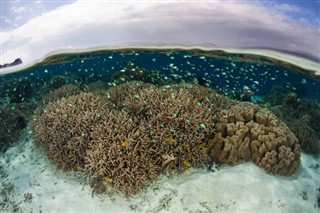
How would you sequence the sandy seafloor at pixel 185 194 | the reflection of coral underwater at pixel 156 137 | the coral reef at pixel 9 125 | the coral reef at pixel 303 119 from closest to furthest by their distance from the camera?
the sandy seafloor at pixel 185 194 → the reflection of coral underwater at pixel 156 137 → the coral reef at pixel 303 119 → the coral reef at pixel 9 125

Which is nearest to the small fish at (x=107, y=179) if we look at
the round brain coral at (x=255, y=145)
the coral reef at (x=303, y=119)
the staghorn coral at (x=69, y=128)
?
the staghorn coral at (x=69, y=128)

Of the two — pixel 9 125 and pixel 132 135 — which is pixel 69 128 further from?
pixel 9 125

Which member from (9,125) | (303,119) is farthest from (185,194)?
(303,119)

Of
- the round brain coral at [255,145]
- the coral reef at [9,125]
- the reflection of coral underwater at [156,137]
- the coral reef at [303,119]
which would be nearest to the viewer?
the reflection of coral underwater at [156,137]

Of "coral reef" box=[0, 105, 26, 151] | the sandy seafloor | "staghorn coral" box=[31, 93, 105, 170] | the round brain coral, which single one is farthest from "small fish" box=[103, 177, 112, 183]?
"coral reef" box=[0, 105, 26, 151]

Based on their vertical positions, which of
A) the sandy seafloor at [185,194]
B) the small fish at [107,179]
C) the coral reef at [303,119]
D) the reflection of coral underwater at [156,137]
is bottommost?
the coral reef at [303,119]

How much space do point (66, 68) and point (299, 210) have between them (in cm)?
2802

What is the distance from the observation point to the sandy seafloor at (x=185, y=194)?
589 cm

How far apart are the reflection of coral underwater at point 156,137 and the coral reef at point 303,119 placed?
92.1 inches

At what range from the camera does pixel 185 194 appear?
600 cm

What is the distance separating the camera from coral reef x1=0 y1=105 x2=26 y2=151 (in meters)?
9.48

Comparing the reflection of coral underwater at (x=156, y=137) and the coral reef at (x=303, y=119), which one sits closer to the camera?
the reflection of coral underwater at (x=156, y=137)

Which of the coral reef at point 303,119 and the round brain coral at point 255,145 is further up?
the round brain coral at point 255,145

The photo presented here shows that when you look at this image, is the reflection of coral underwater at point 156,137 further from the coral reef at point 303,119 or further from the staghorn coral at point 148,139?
the coral reef at point 303,119
